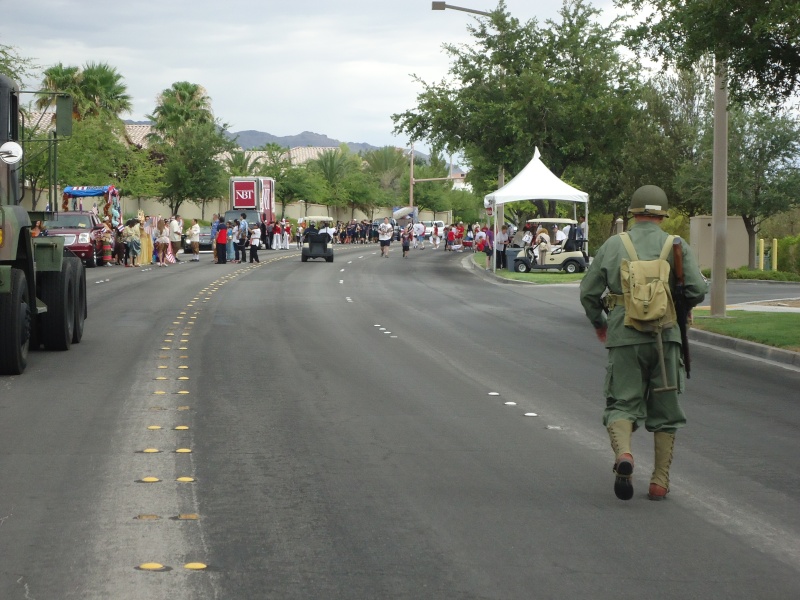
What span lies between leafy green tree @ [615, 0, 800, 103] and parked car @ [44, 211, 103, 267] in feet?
71.9

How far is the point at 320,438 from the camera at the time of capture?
8992mm

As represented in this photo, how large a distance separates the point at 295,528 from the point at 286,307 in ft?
54.5

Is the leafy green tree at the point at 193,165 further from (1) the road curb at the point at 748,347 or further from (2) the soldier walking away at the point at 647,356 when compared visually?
(2) the soldier walking away at the point at 647,356

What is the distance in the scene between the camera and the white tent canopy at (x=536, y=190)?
36.2 metres

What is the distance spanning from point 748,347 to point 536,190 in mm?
20799

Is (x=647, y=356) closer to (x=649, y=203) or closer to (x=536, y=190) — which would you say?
(x=649, y=203)

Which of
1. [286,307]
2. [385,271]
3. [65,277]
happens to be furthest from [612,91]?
[65,277]

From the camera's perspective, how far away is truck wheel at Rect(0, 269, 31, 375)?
12031 millimetres

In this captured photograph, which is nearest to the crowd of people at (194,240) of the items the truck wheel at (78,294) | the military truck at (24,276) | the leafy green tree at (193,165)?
the leafy green tree at (193,165)

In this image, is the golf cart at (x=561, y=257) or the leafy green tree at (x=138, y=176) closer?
the golf cart at (x=561, y=257)

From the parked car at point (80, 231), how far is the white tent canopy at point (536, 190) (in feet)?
40.9

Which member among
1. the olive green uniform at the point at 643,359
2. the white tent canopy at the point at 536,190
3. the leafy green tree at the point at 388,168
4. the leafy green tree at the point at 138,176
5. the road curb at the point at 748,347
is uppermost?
the leafy green tree at the point at 388,168

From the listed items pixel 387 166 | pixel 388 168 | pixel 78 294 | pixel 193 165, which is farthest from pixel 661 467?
pixel 387 166

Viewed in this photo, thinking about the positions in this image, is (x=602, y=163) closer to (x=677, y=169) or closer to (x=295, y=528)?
(x=677, y=169)
